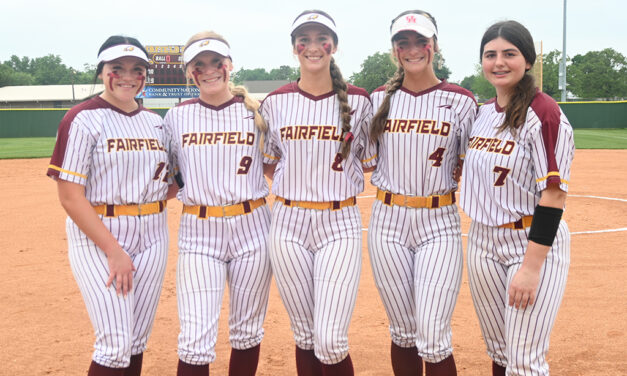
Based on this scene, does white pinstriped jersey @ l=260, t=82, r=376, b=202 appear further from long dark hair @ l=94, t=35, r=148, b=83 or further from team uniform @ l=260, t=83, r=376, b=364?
long dark hair @ l=94, t=35, r=148, b=83

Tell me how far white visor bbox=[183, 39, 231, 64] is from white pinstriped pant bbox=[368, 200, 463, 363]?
1161mm

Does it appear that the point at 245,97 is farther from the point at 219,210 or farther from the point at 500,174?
the point at 500,174

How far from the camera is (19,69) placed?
88.1 meters

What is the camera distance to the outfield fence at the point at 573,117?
2731 cm

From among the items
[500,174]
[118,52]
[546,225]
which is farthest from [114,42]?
[546,225]

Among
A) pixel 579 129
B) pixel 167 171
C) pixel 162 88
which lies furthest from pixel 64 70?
pixel 167 171

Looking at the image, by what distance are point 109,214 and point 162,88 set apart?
2857 cm

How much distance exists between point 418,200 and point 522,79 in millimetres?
780

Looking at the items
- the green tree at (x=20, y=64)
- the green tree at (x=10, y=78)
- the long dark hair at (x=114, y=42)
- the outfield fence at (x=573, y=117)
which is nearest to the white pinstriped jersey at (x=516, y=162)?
the long dark hair at (x=114, y=42)

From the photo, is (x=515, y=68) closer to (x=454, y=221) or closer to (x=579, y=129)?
(x=454, y=221)

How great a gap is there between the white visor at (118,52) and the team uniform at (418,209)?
1370 mm

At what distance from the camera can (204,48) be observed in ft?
10.2

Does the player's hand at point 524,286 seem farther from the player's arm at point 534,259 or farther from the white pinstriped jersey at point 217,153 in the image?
the white pinstriped jersey at point 217,153

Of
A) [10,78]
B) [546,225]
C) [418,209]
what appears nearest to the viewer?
[546,225]
